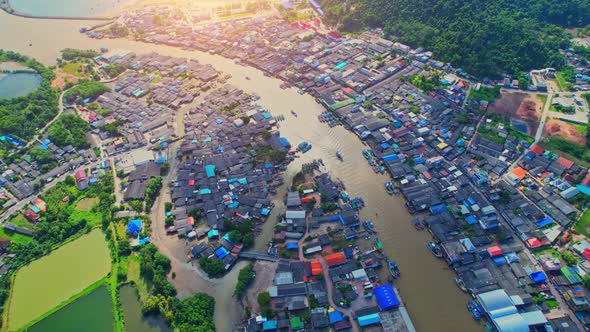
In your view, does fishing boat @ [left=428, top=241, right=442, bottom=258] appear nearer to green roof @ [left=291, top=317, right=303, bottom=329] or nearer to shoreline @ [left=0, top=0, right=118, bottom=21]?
green roof @ [left=291, top=317, right=303, bottom=329]

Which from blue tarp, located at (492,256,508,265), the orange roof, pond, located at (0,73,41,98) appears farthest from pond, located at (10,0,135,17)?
blue tarp, located at (492,256,508,265)

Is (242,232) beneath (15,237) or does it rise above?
above

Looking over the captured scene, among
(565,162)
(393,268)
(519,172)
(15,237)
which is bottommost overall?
(15,237)

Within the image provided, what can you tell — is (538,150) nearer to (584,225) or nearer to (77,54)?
(584,225)

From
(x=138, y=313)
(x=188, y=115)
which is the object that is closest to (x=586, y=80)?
(x=188, y=115)

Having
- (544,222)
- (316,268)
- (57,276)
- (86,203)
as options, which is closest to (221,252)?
(316,268)

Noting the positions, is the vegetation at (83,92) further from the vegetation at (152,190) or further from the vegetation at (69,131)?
the vegetation at (152,190)

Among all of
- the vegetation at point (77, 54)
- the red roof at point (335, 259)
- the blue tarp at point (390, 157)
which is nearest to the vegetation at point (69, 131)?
the vegetation at point (77, 54)
